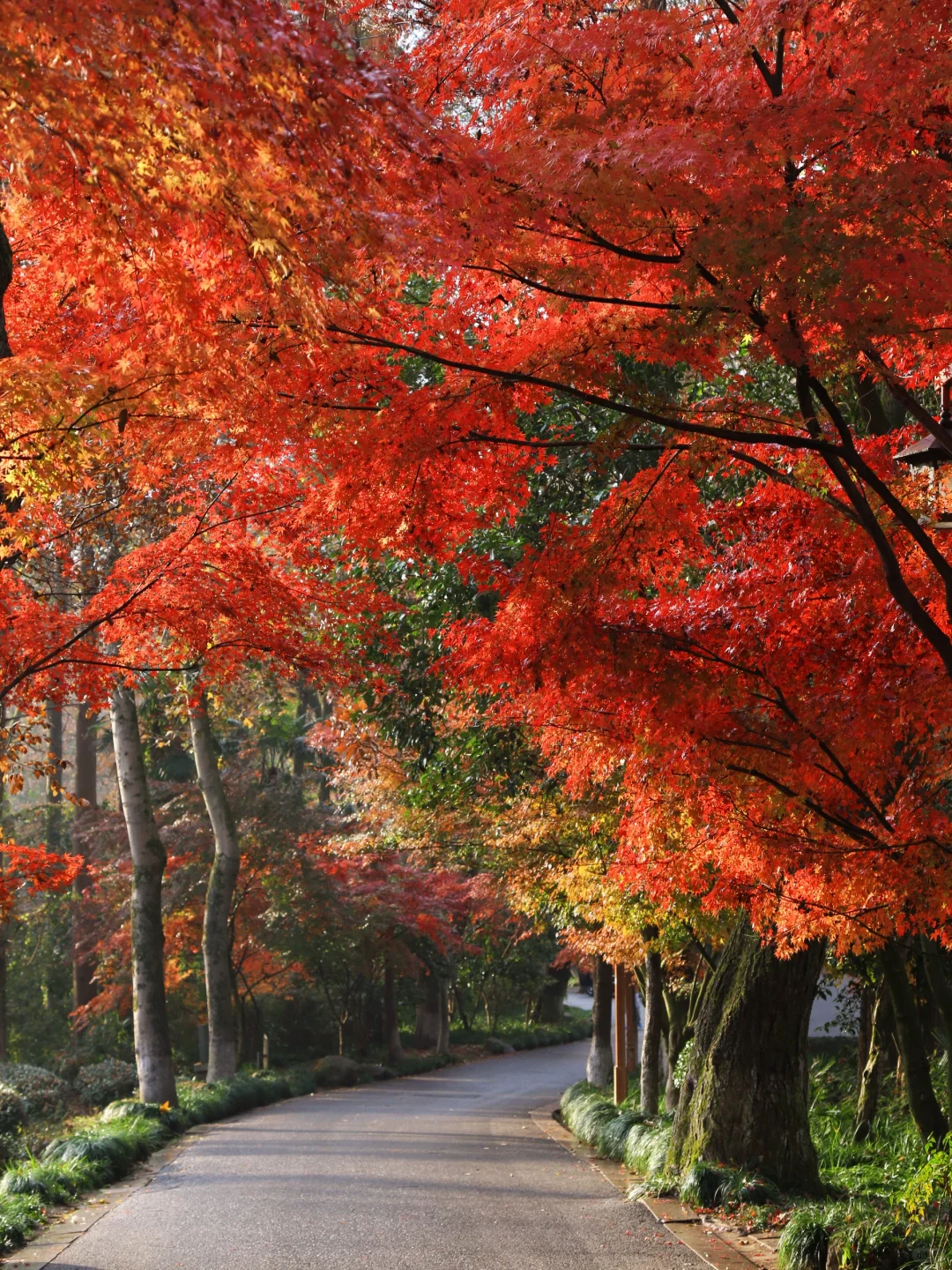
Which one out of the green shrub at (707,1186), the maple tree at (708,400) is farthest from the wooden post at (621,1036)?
the maple tree at (708,400)

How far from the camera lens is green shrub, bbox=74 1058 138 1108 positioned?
20.1 metres

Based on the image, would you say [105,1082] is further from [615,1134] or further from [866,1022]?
[866,1022]

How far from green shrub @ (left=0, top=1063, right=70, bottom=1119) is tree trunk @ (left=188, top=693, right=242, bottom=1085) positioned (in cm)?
240

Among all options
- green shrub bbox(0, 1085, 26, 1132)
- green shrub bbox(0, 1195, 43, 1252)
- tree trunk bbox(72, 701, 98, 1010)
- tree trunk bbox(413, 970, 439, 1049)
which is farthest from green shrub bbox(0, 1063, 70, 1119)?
tree trunk bbox(413, 970, 439, 1049)

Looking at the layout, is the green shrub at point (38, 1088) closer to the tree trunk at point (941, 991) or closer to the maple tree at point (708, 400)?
the maple tree at point (708, 400)

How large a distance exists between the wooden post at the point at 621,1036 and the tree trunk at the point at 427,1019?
15.6 metres

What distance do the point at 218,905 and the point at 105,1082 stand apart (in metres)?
3.40

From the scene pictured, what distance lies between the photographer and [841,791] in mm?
7113

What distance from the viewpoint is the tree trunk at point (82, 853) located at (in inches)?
1013

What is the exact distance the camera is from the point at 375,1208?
1059 cm

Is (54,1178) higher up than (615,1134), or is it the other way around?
(54,1178)

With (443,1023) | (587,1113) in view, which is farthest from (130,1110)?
(443,1023)

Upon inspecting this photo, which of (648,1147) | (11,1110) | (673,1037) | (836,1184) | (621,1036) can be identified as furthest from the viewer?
(621,1036)

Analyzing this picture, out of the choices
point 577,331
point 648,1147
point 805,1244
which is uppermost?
point 577,331
